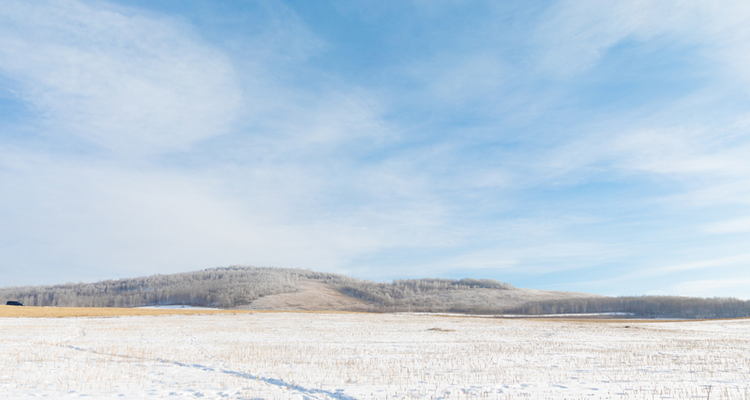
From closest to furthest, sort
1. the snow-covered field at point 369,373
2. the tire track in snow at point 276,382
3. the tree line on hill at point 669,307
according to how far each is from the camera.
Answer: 1. the tire track in snow at point 276,382
2. the snow-covered field at point 369,373
3. the tree line on hill at point 669,307

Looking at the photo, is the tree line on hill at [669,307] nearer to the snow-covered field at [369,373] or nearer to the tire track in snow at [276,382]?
the snow-covered field at [369,373]

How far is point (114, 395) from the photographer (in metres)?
13.6

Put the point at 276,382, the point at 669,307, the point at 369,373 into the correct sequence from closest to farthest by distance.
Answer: the point at 276,382, the point at 369,373, the point at 669,307

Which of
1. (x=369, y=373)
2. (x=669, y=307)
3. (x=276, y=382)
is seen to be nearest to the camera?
(x=276, y=382)

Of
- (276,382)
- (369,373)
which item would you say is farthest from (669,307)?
(276,382)

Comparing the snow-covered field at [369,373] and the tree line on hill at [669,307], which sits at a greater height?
the snow-covered field at [369,373]

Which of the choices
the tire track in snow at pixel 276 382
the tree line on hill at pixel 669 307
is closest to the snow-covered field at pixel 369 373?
the tire track in snow at pixel 276 382

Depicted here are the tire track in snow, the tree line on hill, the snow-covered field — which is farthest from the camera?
the tree line on hill

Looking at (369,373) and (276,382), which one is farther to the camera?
(369,373)

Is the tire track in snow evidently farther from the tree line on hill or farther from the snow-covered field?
the tree line on hill

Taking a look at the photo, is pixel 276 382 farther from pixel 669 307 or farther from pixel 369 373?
pixel 669 307

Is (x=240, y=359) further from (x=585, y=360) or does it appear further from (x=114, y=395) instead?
(x=585, y=360)

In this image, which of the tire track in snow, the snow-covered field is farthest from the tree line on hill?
the tire track in snow

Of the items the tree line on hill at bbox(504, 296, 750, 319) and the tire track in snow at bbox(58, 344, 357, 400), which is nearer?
the tire track in snow at bbox(58, 344, 357, 400)
